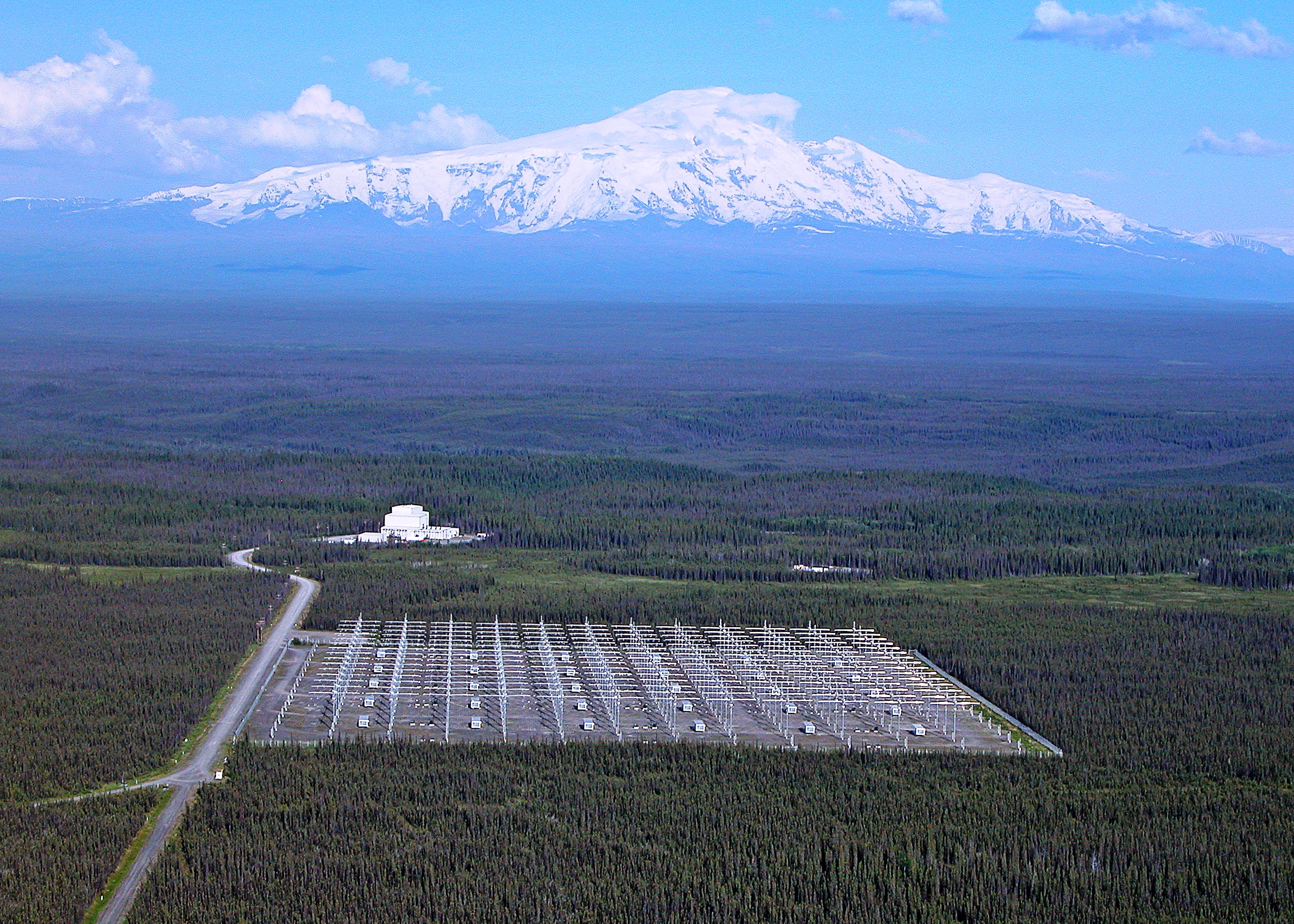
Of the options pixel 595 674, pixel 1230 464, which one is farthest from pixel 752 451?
pixel 595 674

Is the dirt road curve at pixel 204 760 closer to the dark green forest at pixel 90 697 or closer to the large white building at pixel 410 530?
the dark green forest at pixel 90 697

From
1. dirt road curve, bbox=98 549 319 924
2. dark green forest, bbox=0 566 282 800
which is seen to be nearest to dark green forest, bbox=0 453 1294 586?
dark green forest, bbox=0 566 282 800

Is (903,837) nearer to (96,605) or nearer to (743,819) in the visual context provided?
(743,819)

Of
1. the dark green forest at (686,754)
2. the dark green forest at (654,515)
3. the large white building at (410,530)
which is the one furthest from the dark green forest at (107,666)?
the large white building at (410,530)

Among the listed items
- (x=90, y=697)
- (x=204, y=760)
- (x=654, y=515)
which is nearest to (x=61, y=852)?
(x=204, y=760)

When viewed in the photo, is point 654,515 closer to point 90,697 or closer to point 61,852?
point 90,697

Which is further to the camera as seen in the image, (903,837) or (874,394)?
(874,394)
